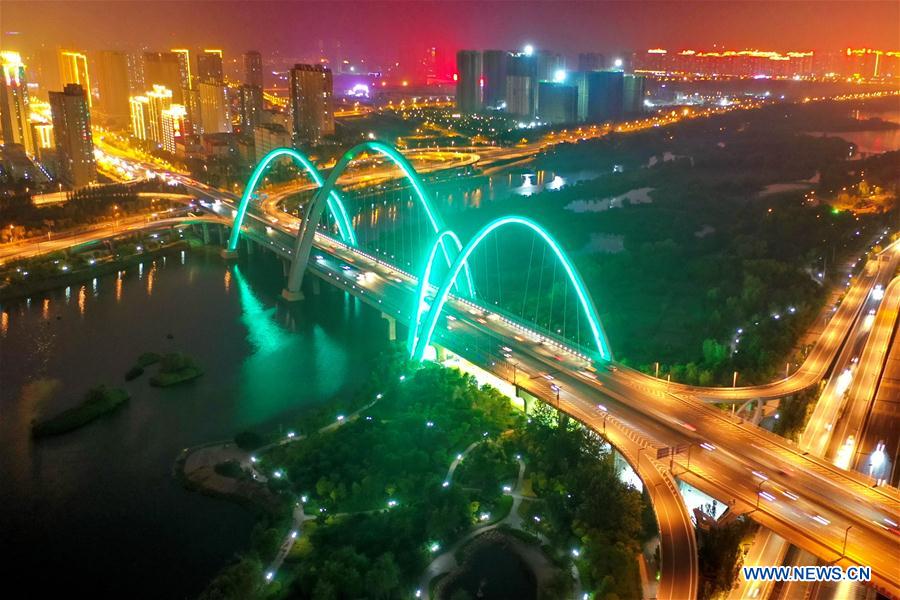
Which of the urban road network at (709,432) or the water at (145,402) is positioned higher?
the urban road network at (709,432)

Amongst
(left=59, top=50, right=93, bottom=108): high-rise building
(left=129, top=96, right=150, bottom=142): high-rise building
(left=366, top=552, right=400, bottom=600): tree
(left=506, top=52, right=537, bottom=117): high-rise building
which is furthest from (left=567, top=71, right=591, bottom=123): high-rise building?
(left=366, top=552, right=400, bottom=600): tree

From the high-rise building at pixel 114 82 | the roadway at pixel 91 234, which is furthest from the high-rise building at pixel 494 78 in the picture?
the roadway at pixel 91 234

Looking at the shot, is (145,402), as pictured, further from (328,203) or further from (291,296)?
(328,203)

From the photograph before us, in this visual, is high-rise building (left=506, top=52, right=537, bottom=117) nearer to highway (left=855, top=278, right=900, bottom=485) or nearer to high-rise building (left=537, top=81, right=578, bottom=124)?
high-rise building (left=537, top=81, right=578, bottom=124)

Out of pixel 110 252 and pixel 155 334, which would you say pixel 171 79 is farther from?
pixel 155 334

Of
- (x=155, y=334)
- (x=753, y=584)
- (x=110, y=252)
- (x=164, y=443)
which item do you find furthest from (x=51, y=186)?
(x=753, y=584)

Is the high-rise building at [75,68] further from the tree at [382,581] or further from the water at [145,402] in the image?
the tree at [382,581]

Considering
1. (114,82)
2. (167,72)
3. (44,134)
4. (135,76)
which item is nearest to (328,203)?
(44,134)
